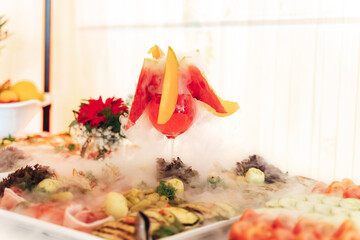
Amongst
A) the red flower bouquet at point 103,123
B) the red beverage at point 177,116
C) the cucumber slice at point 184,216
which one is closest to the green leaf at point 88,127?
the red flower bouquet at point 103,123

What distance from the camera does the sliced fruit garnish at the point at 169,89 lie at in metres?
1.35

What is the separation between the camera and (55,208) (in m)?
1.13

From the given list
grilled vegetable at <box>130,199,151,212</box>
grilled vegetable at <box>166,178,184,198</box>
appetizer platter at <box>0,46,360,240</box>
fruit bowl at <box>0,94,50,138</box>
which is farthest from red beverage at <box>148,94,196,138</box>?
fruit bowl at <box>0,94,50,138</box>

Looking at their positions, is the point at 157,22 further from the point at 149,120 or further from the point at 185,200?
the point at 185,200

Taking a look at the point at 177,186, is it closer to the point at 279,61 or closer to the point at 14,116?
the point at 14,116

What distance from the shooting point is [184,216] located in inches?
41.2

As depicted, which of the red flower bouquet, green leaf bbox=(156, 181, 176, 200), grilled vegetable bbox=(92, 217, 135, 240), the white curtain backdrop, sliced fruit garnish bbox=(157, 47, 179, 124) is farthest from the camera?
the white curtain backdrop

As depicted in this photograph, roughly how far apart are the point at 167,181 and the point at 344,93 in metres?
1.84

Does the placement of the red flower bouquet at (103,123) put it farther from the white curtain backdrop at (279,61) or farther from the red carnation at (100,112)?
the white curtain backdrop at (279,61)

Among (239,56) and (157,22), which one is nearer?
(239,56)

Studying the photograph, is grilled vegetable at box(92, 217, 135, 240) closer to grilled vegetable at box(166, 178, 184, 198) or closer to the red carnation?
grilled vegetable at box(166, 178, 184, 198)

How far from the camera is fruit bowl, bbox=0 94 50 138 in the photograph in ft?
8.12

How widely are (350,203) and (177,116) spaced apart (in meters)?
0.53

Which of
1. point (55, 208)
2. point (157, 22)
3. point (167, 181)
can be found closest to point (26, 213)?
point (55, 208)
